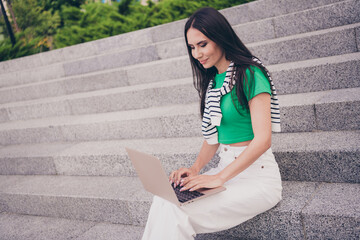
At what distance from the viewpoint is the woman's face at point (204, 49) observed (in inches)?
76.1

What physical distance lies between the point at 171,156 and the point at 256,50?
159 centimetres

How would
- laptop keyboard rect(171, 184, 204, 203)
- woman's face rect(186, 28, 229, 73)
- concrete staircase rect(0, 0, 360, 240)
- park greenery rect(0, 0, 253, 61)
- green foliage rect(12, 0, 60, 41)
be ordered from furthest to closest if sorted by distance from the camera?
green foliage rect(12, 0, 60, 41), park greenery rect(0, 0, 253, 61), concrete staircase rect(0, 0, 360, 240), woman's face rect(186, 28, 229, 73), laptop keyboard rect(171, 184, 204, 203)

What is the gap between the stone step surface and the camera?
2.97 m

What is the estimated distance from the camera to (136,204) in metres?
2.71

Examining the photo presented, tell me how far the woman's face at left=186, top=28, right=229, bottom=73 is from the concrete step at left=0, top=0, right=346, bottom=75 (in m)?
2.31

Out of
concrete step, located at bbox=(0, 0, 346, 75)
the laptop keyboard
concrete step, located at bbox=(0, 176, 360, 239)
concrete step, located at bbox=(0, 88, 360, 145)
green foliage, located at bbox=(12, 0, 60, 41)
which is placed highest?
green foliage, located at bbox=(12, 0, 60, 41)

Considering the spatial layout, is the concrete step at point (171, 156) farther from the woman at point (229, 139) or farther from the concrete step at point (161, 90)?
the concrete step at point (161, 90)

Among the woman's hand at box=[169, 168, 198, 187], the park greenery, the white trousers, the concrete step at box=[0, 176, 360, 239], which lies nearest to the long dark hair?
the white trousers

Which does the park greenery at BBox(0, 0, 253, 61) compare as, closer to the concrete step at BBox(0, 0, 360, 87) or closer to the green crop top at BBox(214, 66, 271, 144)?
the concrete step at BBox(0, 0, 360, 87)

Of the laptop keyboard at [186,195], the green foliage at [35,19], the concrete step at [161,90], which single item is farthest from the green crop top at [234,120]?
the green foliage at [35,19]

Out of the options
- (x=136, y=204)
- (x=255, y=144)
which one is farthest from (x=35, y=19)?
(x=255, y=144)

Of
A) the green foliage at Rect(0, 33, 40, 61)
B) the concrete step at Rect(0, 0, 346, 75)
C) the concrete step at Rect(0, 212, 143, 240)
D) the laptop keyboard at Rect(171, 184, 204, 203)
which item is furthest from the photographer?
the green foliage at Rect(0, 33, 40, 61)

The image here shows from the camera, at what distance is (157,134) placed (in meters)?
3.52

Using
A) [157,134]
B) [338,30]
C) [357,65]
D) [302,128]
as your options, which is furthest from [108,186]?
[338,30]
